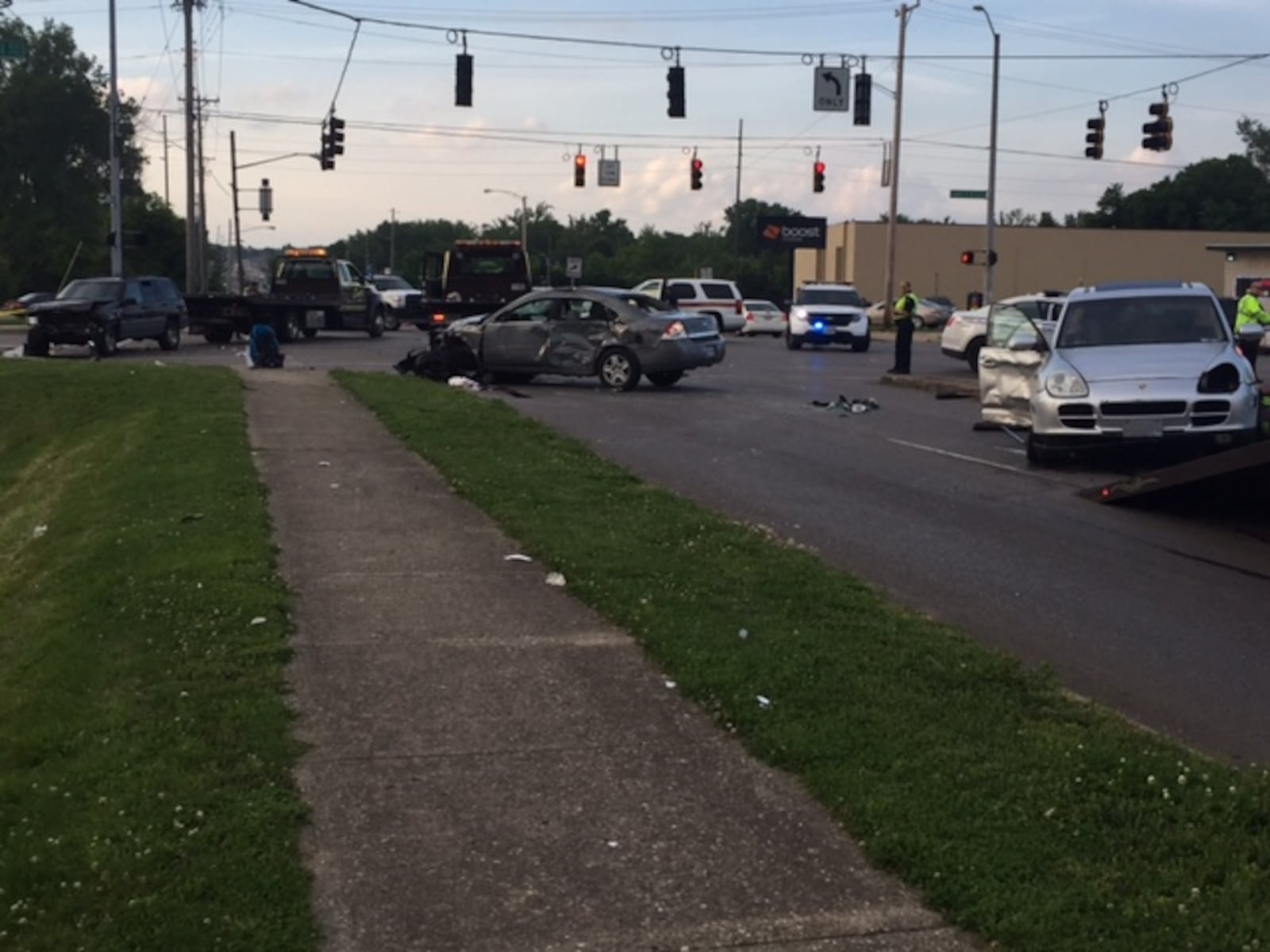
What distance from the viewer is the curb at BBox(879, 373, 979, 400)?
A: 2511 cm

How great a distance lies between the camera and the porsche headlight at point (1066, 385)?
49.2 feet

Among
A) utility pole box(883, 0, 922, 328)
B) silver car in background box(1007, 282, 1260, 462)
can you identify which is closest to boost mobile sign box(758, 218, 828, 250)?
utility pole box(883, 0, 922, 328)

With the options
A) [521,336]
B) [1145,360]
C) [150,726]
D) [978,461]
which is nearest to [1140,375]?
[1145,360]

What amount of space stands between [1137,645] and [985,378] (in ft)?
33.7

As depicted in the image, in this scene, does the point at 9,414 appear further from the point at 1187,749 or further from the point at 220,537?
the point at 1187,749

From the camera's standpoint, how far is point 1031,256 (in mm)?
87625

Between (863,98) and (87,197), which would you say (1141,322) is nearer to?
(863,98)

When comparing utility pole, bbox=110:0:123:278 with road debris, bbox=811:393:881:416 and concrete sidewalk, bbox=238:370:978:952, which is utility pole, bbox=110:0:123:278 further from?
concrete sidewalk, bbox=238:370:978:952

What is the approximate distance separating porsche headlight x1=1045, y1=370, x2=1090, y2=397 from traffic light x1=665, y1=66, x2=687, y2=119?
56.5 feet

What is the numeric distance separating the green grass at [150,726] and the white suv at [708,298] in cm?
3680

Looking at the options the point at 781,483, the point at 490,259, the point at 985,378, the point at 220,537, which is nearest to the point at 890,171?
the point at 490,259

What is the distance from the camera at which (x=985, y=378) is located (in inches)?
725

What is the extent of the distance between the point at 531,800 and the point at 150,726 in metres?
1.71

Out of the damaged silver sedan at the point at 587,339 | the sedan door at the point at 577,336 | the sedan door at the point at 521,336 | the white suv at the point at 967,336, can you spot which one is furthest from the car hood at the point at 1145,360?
the white suv at the point at 967,336
